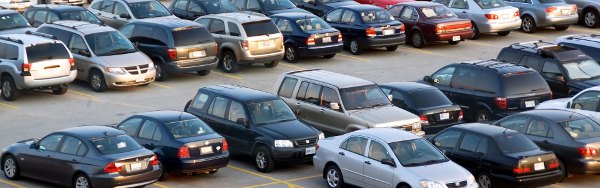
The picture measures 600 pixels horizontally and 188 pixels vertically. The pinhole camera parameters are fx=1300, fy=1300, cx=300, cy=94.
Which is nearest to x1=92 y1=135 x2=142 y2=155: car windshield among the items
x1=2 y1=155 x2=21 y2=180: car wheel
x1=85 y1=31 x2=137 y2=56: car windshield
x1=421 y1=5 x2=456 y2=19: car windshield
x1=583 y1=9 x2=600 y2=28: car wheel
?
x1=2 y1=155 x2=21 y2=180: car wheel

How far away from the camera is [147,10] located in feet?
121

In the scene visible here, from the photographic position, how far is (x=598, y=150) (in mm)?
23156

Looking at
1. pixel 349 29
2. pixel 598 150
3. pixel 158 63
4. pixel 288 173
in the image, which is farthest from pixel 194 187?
pixel 349 29

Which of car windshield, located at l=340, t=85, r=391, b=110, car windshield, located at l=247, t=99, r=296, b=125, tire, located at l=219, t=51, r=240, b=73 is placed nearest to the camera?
car windshield, located at l=247, t=99, r=296, b=125

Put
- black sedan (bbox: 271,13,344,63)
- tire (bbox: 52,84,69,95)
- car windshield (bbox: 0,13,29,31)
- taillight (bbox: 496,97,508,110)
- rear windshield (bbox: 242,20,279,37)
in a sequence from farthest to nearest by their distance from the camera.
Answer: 1. car windshield (bbox: 0,13,29,31)
2. black sedan (bbox: 271,13,344,63)
3. rear windshield (bbox: 242,20,279,37)
4. tire (bbox: 52,84,69,95)
5. taillight (bbox: 496,97,508,110)

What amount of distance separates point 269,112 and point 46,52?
742 centimetres

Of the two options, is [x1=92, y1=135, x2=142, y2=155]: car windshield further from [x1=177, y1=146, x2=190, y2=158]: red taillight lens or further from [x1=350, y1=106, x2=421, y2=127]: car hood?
[x1=350, y1=106, x2=421, y2=127]: car hood

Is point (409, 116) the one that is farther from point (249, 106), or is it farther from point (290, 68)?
point (290, 68)

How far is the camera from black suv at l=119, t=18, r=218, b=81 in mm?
31836

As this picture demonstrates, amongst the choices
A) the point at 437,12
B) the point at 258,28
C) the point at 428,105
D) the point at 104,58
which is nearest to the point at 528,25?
the point at 437,12

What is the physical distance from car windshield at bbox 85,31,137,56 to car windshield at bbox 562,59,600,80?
10320mm

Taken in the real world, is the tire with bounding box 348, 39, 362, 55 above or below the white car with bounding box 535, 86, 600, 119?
below

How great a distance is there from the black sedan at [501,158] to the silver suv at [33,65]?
34.8 ft

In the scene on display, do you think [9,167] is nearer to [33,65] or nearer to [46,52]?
[33,65]
